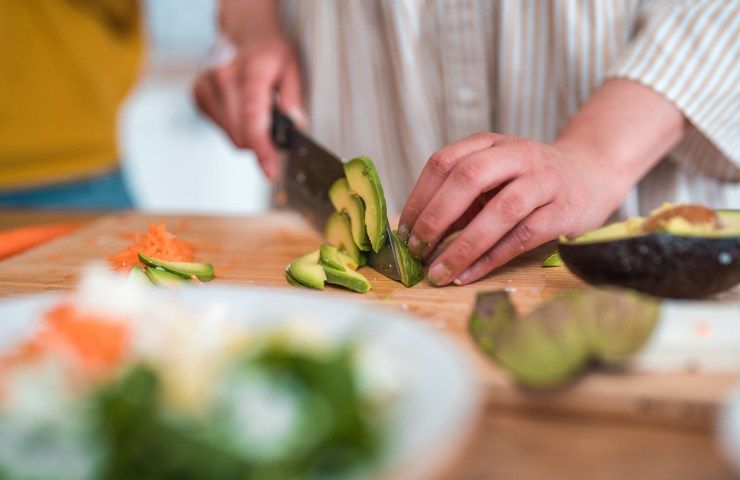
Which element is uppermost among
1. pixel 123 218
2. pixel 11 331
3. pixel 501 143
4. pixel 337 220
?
pixel 501 143

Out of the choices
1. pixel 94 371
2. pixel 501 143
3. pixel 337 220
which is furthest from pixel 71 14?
pixel 94 371

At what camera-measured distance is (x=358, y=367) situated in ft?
2.38

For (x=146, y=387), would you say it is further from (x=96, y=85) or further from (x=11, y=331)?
(x=96, y=85)

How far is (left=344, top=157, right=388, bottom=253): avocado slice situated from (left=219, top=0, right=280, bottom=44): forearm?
0.95 metres

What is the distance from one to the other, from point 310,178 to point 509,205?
1.95 feet

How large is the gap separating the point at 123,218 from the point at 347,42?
776mm

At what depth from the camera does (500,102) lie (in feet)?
6.44

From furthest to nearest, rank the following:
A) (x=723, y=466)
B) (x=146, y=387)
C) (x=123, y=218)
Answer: (x=123, y=218) → (x=723, y=466) → (x=146, y=387)

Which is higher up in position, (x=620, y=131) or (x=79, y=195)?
(x=620, y=131)

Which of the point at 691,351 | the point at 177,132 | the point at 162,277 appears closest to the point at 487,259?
the point at 691,351

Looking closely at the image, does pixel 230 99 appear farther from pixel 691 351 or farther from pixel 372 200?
pixel 691 351

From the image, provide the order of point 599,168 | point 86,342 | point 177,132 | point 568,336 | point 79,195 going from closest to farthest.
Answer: point 86,342 → point 568,336 → point 599,168 → point 79,195 → point 177,132

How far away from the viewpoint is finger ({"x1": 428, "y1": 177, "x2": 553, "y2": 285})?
1346 mm

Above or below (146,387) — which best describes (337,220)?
below
